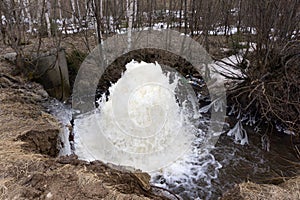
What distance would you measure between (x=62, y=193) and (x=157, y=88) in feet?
12.8

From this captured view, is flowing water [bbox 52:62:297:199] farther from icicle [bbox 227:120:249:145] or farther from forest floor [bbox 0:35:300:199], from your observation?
forest floor [bbox 0:35:300:199]

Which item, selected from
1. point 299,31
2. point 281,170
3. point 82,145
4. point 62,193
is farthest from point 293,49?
point 62,193

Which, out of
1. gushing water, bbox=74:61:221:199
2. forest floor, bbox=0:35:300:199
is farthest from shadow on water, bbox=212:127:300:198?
forest floor, bbox=0:35:300:199

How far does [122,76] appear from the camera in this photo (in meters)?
6.89

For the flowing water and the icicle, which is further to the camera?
the icicle

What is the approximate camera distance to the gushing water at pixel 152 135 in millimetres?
4121

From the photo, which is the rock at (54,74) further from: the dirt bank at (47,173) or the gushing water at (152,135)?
the dirt bank at (47,173)

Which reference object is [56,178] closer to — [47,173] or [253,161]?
[47,173]

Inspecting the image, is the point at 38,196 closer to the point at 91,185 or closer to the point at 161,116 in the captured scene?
the point at 91,185

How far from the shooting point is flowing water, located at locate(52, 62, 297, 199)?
4043 mm

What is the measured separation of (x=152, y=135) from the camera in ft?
16.2

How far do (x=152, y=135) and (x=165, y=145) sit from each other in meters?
0.33

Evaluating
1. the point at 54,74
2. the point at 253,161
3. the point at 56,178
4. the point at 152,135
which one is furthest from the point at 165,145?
the point at 54,74

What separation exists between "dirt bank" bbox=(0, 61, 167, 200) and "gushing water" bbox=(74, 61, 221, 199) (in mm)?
848
